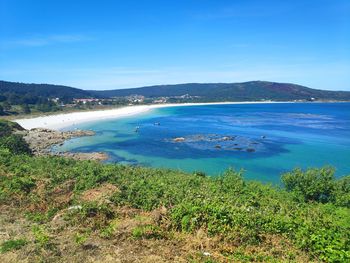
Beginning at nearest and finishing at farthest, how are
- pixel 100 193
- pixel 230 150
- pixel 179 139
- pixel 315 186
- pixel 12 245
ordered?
pixel 12 245 < pixel 100 193 < pixel 315 186 < pixel 230 150 < pixel 179 139

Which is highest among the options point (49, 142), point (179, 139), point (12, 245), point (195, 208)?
point (195, 208)

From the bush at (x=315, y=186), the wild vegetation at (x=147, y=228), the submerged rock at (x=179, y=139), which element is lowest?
the submerged rock at (x=179, y=139)

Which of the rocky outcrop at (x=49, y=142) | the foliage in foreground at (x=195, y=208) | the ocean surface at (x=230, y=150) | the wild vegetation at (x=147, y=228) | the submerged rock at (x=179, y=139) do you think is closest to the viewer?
the wild vegetation at (x=147, y=228)

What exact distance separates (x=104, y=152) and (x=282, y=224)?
45.6 m

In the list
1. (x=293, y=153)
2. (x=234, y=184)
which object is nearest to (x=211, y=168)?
(x=293, y=153)

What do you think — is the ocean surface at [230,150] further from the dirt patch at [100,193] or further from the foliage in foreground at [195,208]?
the dirt patch at [100,193]

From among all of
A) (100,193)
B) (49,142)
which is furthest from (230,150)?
(100,193)

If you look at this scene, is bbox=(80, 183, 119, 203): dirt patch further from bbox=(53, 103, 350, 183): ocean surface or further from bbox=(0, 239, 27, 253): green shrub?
bbox=(53, 103, 350, 183): ocean surface

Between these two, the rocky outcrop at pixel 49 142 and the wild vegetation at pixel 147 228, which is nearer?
the wild vegetation at pixel 147 228

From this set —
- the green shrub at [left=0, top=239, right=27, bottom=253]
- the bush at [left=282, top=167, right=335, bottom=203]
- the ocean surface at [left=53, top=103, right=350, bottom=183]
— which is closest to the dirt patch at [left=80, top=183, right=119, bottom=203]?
the green shrub at [left=0, top=239, right=27, bottom=253]

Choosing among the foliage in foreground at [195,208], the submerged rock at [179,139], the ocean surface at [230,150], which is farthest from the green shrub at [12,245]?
the submerged rock at [179,139]

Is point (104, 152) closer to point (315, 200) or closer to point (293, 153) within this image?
point (293, 153)

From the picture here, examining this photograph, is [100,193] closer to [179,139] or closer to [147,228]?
[147,228]

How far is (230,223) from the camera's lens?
1047cm
